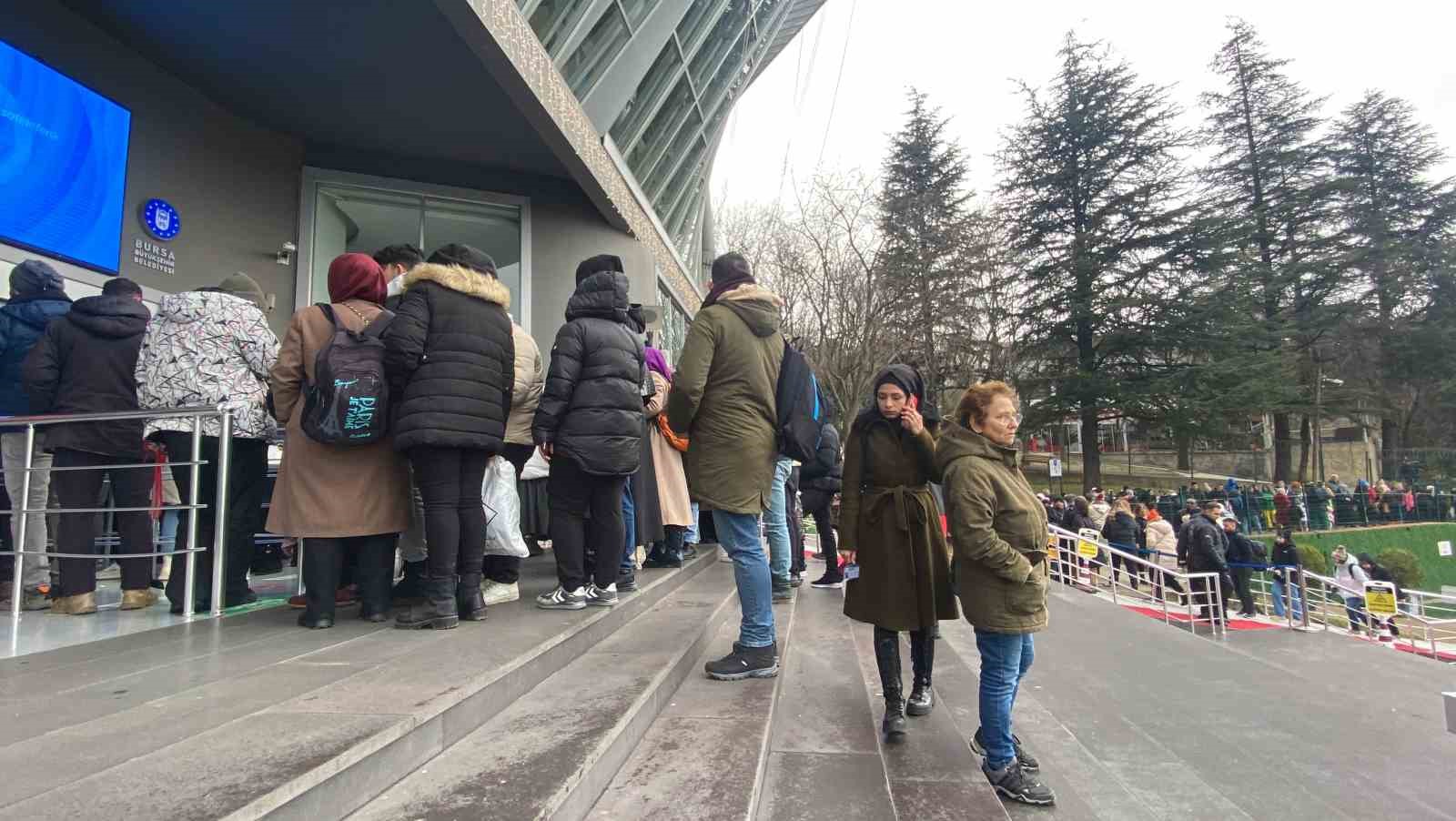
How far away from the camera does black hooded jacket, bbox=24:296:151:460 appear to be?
391 centimetres

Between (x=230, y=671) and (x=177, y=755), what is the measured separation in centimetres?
98

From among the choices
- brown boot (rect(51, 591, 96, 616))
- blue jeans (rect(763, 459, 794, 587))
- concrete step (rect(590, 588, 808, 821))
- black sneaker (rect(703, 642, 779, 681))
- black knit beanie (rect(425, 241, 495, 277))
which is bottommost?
concrete step (rect(590, 588, 808, 821))

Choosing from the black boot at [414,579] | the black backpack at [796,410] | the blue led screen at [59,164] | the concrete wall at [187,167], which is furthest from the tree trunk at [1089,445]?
the blue led screen at [59,164]

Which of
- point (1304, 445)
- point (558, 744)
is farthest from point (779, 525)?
point (1304, 445)

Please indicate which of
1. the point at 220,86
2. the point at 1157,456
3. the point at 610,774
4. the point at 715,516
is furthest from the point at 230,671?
the point at 1157,456

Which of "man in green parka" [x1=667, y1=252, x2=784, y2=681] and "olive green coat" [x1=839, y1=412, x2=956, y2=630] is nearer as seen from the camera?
"olive green coat" [x1=839, y1=412, x2=956, y2=630]

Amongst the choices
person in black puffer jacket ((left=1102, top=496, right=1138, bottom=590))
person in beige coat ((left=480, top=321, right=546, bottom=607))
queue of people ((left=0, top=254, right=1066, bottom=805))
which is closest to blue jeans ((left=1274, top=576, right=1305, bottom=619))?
person in black puffer jacket ((left=1102, top=496, right=1138, bottom=590))

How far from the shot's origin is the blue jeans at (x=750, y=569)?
3.39 metres

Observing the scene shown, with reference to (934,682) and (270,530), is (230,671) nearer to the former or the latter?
(270,530)

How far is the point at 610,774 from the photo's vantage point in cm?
233

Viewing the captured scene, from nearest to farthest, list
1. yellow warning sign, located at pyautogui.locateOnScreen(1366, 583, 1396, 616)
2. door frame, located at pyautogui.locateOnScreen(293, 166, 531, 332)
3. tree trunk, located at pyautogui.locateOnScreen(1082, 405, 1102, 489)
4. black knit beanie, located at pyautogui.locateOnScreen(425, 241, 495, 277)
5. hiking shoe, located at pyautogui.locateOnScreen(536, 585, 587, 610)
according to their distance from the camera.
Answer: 1. black knit beanie, located at pyautogui.locateOnScreen(425, 241, 495, 277)
2. hiking shoe, located at pyautogui.locateOnScreen(536, 585, 587, 610)
3. door frame, located at pyautogui.locateOnScreen(293, 166, 531, 332)
4. yellow warning sign, located at pyautogui.locateOnScreen(1366, 583, 1396, 616)
5. tree trunk, located at pyautogui.locateOnScreen(1082, 405, 1102, 489)

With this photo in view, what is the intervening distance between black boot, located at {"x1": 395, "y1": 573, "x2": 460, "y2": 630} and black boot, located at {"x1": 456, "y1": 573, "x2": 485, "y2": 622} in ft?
0.37

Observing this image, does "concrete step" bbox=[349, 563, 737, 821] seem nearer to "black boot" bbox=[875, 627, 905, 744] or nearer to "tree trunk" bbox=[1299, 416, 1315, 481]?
"black boot" bbox=[875, 627, 905, 744]

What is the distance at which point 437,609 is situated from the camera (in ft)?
11.0
